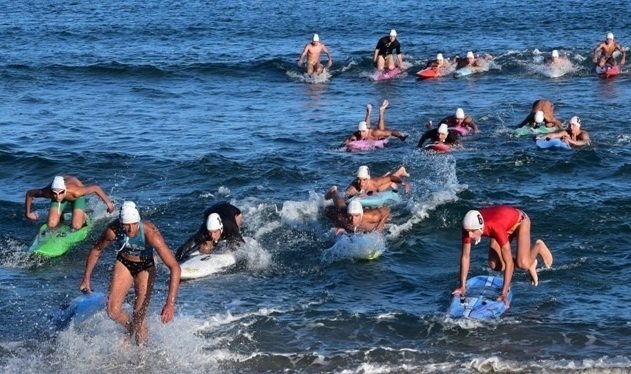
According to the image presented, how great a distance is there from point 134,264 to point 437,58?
2094 centimetres

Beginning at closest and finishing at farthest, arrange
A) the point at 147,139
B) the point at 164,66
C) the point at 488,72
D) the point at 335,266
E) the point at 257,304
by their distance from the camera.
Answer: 1. the point at 257,304
2. the point at 335,266
3. the point at 147,139
4. the point at 488,72
5. the point at 164,66

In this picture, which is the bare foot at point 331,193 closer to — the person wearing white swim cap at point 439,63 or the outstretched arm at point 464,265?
the outstretched arm at point 464,265

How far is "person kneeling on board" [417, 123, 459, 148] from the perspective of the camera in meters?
22.4

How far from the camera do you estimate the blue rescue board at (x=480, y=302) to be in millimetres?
13906

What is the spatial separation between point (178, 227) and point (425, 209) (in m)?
4.23

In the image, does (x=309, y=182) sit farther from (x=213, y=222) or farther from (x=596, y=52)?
(x=596, y=52)

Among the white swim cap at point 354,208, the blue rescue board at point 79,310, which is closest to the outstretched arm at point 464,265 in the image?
the white swim cap at point 354,208

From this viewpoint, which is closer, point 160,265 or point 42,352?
point 42,352

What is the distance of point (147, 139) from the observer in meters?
25.4

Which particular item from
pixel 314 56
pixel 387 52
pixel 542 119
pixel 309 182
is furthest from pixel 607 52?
pixel 309 182

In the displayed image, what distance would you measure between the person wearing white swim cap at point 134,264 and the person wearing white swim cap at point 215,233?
11.0ft

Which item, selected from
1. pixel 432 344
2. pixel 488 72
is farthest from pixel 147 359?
pixel 488 72

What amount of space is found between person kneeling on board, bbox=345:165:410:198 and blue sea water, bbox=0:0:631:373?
409 mm

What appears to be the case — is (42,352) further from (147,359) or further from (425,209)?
(425,209)
